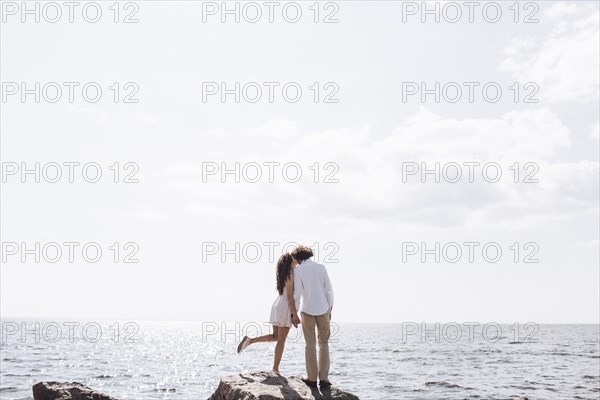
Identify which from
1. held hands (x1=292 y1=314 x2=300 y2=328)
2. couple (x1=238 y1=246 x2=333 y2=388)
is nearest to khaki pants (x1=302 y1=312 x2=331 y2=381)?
couple (x1=238 y1=246 x2=333 y2=388)

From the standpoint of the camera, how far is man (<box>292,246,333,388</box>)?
31.2 ft

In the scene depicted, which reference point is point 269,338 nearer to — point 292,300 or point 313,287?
point 292,300

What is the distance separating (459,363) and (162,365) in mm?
20330

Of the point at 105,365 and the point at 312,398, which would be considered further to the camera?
the point at 105,365

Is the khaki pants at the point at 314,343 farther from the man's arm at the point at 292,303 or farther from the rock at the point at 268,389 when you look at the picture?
the rock at the point at 268,389

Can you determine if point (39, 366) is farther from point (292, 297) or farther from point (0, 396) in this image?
point (292, 297)

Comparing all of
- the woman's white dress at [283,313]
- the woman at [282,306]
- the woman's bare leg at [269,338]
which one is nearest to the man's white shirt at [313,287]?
the woman at [282,306]

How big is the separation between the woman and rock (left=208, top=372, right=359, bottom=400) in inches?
30.6

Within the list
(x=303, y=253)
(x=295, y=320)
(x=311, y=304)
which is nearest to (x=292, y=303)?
(x=295, y=320)

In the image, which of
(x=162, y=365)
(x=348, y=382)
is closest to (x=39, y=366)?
(x=162, y=365)

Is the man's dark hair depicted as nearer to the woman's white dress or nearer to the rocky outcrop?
the woman's white dress

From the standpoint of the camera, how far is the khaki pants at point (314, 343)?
9.55 metres

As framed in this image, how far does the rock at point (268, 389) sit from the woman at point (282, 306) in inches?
30.6

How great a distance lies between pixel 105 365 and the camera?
35688 millimetres
